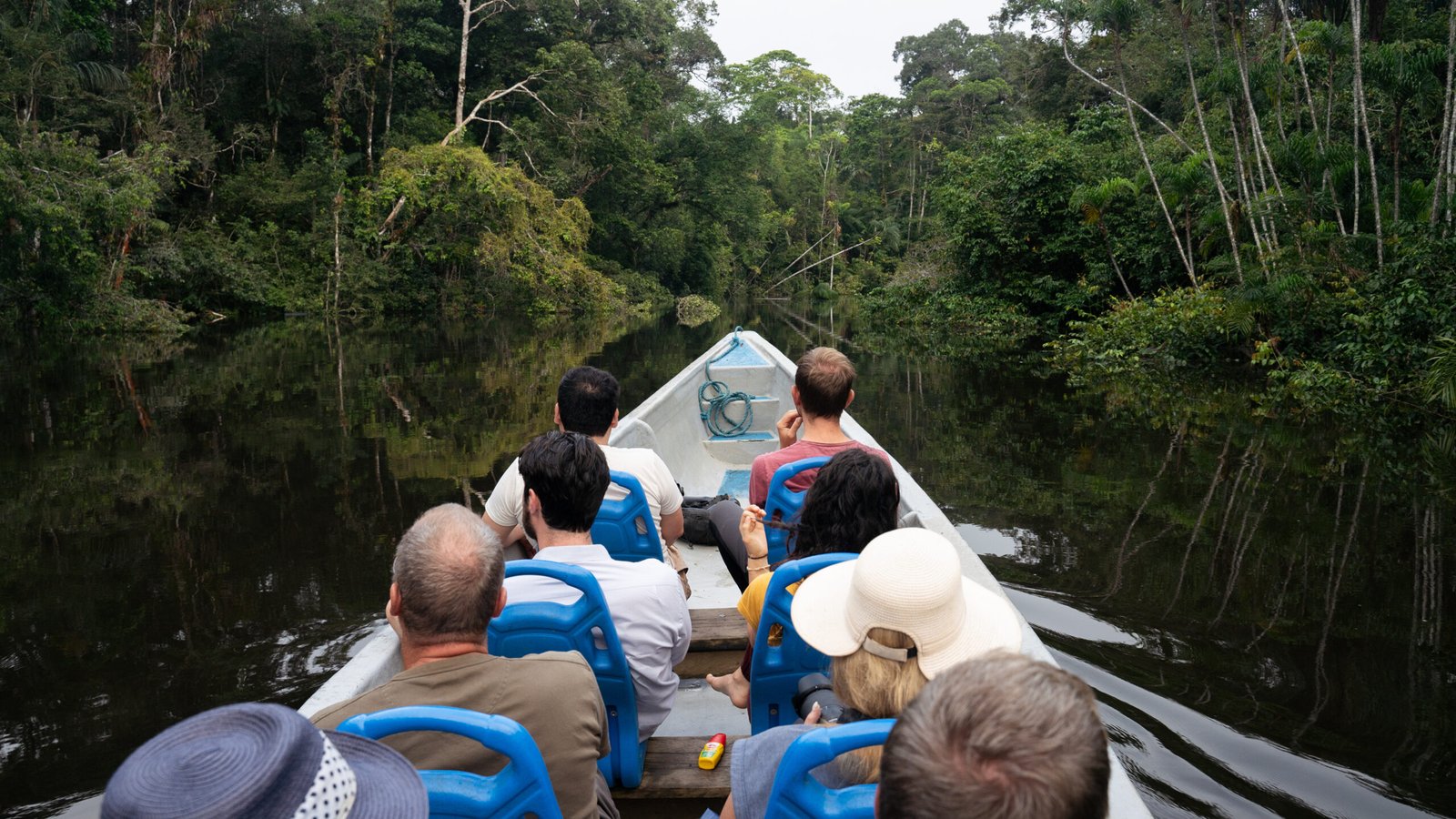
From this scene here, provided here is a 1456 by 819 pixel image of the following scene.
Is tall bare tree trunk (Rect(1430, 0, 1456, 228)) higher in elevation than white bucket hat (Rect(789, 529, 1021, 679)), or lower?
higher

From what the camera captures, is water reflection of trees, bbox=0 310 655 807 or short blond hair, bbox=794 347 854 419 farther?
water reflection of trees, bbox=0 310 655 807

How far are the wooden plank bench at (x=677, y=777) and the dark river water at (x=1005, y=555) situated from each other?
139cm

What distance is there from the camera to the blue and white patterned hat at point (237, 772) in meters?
0.81

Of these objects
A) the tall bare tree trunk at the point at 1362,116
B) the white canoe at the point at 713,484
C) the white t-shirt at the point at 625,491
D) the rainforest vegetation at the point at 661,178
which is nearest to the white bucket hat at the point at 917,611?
the white canoe at the point at 713,484

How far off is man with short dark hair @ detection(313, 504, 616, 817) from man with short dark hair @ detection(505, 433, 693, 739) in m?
0.54

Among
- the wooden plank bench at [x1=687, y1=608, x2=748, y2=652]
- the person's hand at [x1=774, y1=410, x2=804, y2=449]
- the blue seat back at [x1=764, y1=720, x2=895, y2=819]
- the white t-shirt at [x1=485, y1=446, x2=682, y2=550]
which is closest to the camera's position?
the blue seat back at [x1=764, y1=720, x2=895, y2=819]

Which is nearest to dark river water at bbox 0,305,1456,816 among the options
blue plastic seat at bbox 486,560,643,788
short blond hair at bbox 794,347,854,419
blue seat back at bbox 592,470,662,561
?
short blond hair at bbox 794,347,854,419

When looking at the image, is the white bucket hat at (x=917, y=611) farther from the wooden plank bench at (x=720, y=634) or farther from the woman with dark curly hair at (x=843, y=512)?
the wooden plank bench at (x=720, y=634)

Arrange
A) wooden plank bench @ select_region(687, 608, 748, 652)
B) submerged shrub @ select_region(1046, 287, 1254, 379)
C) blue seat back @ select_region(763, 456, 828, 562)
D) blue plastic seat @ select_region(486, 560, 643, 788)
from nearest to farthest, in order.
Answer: blue plastic seat @ select_region(486, 560, 643, 788)
blue seat back @ select_region(763, 456, 828, 562)
wooden plank bench @ select_region(687, 608, 748, 652)
submerged shrub @ select_region(1046, 287, 1254, 379)

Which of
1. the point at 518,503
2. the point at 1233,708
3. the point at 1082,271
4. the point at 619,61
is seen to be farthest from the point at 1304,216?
the point at 619,61

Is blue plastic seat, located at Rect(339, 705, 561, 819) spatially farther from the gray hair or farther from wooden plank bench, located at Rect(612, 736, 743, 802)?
wooden plank bench, located at Rect(612, 736, 743, 802)

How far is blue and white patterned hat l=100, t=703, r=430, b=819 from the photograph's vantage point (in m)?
0.81

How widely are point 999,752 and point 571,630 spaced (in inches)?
53.5

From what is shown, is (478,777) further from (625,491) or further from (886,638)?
(625,491)
